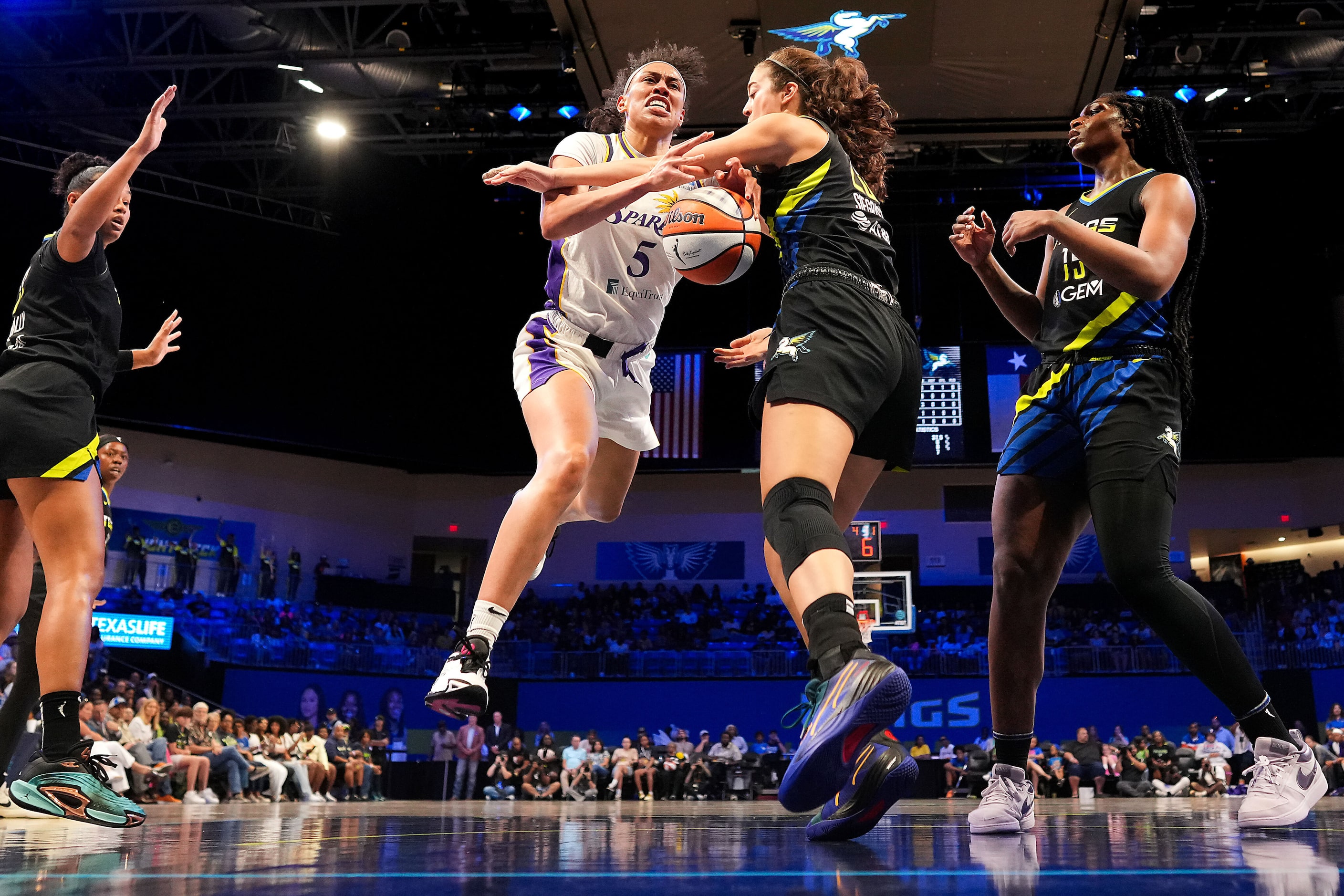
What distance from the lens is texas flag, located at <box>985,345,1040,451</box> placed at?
16750 millimetres

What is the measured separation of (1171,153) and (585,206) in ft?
5.69

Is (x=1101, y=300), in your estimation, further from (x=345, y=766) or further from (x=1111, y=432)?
(x=345, y=766)

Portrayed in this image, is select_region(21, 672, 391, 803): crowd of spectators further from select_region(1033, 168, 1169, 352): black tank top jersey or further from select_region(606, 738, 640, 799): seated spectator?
select_region(1033, 168, 1169, 352): black tank top jersey

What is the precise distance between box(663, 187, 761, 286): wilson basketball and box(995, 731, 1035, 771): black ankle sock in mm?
1504

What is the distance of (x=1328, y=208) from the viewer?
16.8m

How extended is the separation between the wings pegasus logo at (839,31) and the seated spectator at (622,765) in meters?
10.2

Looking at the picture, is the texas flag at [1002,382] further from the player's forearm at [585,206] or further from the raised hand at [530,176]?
the raised hand at [530,176]

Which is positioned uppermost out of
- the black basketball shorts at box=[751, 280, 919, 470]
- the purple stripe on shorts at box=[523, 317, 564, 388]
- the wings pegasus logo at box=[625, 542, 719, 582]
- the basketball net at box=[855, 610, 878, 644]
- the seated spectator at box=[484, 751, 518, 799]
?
the wings pegasus logo at box=[625, 542, 719, 582]

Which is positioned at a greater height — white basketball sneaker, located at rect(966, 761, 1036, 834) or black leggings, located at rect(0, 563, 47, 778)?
black leggings, located at rect(0, 563, 47, 778)

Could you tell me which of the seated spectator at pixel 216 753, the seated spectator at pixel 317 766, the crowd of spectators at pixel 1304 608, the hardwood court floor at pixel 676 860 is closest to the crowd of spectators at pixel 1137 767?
the crowd of spectators at pixel 1304 608

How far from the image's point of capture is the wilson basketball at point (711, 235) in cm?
313

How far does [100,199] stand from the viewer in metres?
2.88

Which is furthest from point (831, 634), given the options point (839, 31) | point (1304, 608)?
point (1304, 608)

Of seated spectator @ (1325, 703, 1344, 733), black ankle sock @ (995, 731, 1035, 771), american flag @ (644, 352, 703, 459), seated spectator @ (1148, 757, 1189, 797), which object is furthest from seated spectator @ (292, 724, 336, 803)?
seated spectator @ (1325, 703, 1344, 733)
